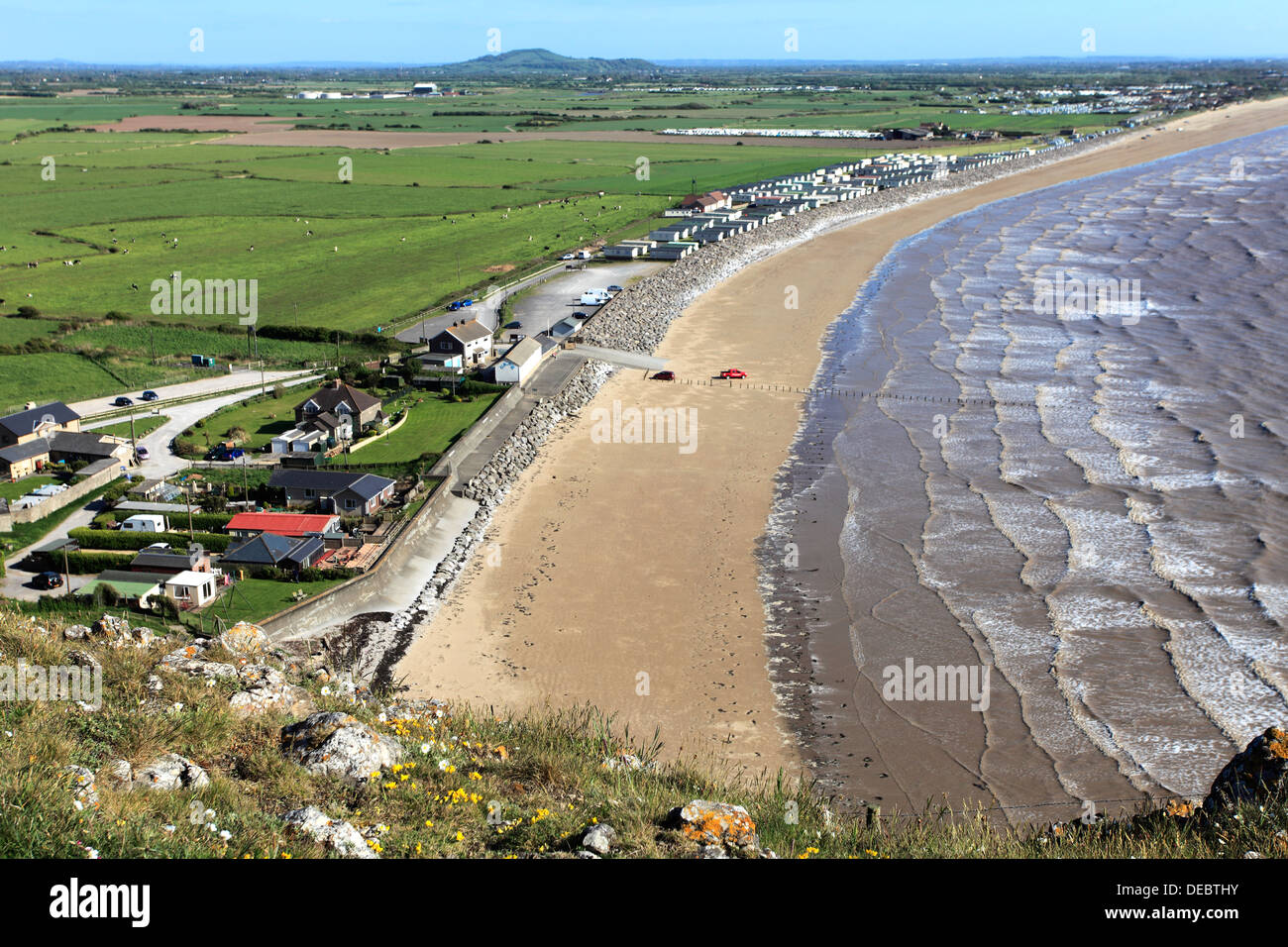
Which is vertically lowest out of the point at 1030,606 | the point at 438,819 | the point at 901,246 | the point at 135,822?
the point at 1030,606

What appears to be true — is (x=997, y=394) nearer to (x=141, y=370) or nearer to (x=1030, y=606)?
(x=1030, y=606)

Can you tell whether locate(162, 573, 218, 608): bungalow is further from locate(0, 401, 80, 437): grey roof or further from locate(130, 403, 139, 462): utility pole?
locate(0, 401, 80, 437): grey roof

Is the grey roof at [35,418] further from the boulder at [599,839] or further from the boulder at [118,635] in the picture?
the boulder at [599,839]

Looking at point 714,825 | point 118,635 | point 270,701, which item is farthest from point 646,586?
point 714,825

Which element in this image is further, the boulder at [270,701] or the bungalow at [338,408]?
the bungalow at [338,408]

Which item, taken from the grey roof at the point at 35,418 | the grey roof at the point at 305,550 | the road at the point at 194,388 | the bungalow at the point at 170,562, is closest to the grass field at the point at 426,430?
the grey roof at the point at 305,550
